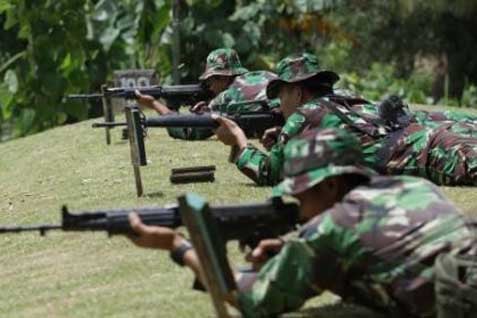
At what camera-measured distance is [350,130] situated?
34.7 ft

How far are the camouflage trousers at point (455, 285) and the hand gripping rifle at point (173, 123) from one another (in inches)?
201

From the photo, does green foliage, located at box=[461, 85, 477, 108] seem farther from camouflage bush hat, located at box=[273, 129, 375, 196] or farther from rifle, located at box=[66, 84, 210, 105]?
camouflage bush hat, located at box=[273, 129, 375, 196]

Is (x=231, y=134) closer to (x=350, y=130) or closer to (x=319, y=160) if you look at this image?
(x=350, y=130)

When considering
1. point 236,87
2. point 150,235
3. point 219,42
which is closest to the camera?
point 150,235

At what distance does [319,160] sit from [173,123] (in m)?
5.80

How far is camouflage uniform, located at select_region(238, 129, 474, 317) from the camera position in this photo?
6234 millimetres

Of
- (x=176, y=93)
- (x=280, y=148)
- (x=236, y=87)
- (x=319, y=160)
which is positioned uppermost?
(x=319, y=160)

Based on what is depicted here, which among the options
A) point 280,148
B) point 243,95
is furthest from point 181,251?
point 243,95

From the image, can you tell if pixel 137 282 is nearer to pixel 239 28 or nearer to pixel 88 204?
pixel 88 204

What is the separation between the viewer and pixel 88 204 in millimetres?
11914

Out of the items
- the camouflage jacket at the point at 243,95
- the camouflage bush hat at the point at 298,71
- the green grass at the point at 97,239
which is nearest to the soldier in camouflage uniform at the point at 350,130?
the camouflage bush hat at the point at 298,71

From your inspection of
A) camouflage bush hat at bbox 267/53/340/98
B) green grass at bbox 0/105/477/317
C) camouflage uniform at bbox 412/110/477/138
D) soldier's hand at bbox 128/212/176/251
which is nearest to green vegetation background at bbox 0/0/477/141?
green grass at bbox 0/105/477/317

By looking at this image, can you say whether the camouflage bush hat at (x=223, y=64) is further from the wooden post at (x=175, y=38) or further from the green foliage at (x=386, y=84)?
the green foliage at (x=386, y=84)

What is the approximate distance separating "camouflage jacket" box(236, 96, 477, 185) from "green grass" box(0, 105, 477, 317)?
228 millimetres
